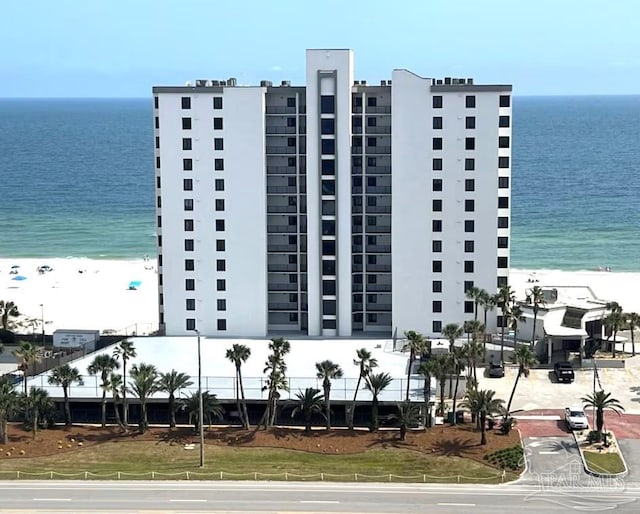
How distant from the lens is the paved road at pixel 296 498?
55156 millimetres

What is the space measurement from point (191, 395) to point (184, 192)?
23.2 metres

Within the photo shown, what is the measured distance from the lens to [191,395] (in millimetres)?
70125

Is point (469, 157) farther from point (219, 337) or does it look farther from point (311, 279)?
point (219, 337)

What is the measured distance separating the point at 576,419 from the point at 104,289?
74.4 metres

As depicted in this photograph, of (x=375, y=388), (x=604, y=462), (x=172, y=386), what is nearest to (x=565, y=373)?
(x=604, y=462)

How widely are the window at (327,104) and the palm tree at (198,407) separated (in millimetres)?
27695

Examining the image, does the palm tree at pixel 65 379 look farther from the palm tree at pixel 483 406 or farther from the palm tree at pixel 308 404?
the palm tree at pixel 483 406

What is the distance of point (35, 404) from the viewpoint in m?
67.2

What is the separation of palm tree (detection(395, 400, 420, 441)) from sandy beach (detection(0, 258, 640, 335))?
1585 inches

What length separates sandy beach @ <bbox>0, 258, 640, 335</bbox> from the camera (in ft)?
359

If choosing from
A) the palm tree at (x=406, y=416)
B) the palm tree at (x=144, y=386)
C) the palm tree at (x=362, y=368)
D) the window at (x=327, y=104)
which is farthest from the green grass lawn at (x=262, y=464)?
the window at (x=327, y=104)

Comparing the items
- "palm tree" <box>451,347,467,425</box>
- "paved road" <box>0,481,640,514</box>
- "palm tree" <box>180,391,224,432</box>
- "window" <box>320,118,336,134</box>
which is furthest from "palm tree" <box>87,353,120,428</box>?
"window" <box>320,118,336,134</box>

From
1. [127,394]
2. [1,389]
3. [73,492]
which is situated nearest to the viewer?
[73,492]

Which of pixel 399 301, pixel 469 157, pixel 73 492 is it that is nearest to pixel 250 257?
pixel 399 301
